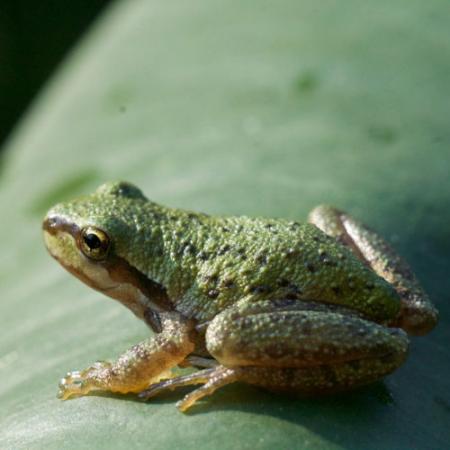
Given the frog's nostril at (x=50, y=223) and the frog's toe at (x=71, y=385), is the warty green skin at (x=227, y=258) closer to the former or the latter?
the frog's nostril at (x=50, y=223)

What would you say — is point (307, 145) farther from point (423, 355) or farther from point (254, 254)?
point (423, 355)

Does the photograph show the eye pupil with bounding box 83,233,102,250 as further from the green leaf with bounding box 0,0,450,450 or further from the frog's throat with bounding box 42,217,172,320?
the green leaf with bounding box 0,0,450,450

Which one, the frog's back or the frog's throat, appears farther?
the frog's throat

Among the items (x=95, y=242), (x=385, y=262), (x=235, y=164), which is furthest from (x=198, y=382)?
(x=235, y=164)

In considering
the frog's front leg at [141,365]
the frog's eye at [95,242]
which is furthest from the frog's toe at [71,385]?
the frog's eye at [95,242]

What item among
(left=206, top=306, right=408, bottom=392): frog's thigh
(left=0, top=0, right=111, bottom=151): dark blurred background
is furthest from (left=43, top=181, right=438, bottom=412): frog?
(left=0, top=0, right=111, bottom=151): dark blurred background

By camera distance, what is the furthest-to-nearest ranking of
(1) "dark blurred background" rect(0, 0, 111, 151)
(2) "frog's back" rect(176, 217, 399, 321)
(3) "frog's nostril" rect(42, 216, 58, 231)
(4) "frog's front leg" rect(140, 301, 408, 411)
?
(1) "dark blurred background" rect(0, 0, 111, 151) → (3) "frog's nostril" rect(42, 216, 58, 231) → (2) "frog's back" rect(176, 217, 399, 321) → (4) "frog's front leg" rect(140, 301, 408, 411)

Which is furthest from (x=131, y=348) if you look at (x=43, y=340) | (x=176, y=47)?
(x=176, y=47)

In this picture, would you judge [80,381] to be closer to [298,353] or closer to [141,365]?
[141,365]
